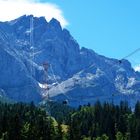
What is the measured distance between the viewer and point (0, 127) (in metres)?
178

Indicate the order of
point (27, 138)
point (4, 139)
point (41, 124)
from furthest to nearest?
point (41, 124) → point (27, 138) → point (4, 139)

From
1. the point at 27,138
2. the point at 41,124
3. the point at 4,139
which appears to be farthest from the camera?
the point at 41,124

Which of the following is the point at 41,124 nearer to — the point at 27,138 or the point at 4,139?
the point at 27,138

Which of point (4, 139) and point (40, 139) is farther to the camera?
point (40, 139)

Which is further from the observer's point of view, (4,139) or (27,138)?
(27,138)

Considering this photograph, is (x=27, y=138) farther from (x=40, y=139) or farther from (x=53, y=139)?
(x=53, y=139)

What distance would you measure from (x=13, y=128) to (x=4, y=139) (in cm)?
515

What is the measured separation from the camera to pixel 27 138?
171375 mm

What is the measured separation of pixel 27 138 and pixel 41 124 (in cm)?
1587

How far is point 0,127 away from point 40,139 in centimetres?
1551

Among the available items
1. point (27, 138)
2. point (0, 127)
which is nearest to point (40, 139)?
point (27, 138)

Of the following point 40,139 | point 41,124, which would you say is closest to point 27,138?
point 40,139

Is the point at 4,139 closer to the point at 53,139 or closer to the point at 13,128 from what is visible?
the point at 13,128

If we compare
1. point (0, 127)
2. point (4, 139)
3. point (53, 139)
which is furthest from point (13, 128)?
point (53, 139)
